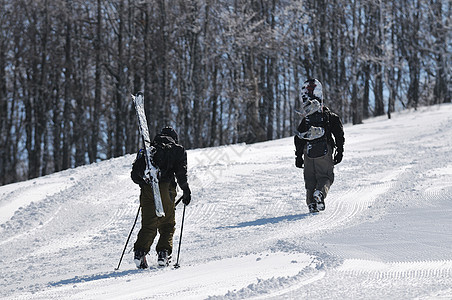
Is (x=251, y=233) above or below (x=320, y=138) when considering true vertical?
below

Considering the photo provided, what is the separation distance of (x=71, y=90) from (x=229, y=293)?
3363cm

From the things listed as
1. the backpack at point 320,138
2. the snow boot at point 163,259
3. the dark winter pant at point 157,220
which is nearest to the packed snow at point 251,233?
the snow boot at point 163,259

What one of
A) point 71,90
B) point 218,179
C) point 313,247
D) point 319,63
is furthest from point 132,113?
Result: point 313,247

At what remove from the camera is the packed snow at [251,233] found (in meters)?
5.00

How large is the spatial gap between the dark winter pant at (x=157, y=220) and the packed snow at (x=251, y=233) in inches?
13.1

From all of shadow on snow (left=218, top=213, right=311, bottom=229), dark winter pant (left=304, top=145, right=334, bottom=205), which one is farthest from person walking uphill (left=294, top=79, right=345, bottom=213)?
shadow on snow (left=218, top=213, right=311, bottom=229)

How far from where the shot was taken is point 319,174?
8.98 metres

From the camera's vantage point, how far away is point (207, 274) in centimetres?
557

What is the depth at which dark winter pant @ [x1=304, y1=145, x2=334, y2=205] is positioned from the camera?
8.93 metres

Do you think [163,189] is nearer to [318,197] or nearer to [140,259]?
[140,259]

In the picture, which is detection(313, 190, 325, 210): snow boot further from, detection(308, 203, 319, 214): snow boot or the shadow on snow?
the shadow on snow

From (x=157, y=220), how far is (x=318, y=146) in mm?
3197

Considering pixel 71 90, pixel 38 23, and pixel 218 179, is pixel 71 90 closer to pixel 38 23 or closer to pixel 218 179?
pixel 38 23

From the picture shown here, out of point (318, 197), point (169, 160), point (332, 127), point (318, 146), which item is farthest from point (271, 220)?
point (169, 160)
